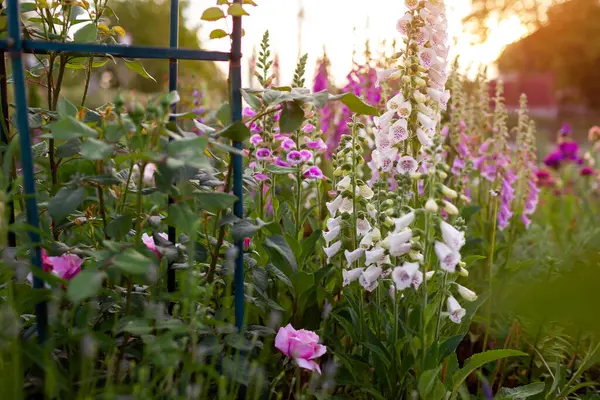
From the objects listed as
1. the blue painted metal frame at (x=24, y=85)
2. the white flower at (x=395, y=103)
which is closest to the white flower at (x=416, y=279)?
the blue painted metal frame at (x=24, y=85)

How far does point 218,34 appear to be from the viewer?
1565mm

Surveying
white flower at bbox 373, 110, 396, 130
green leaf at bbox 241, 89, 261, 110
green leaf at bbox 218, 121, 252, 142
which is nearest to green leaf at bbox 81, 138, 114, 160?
green leaf at bbox 218, 121, 252, 142

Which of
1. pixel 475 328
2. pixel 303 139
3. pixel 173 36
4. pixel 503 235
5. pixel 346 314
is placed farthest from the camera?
pixel 503 235

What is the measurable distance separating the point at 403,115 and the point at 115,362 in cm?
113

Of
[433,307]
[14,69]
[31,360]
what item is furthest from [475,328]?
[14,69]

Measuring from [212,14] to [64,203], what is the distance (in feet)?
1.92

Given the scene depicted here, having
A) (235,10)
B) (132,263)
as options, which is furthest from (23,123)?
(235,10)

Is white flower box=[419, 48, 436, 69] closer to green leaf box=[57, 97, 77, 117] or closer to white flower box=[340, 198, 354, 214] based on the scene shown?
white flower box=[340, 198, 354, 214]

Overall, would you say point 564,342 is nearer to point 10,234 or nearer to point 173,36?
point 173,36

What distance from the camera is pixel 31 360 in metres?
1.49

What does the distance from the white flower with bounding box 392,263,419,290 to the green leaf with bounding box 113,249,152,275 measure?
0.66m

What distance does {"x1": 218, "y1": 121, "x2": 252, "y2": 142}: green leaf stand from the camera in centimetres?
144

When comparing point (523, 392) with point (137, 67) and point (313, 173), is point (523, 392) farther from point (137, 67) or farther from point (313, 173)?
point (137, 67)

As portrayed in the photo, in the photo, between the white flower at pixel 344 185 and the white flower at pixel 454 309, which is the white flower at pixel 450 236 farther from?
the white flower at pixel 344 185
